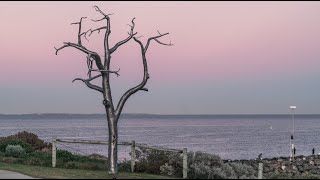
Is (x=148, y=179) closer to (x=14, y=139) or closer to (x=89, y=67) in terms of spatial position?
(x=89, y=67)

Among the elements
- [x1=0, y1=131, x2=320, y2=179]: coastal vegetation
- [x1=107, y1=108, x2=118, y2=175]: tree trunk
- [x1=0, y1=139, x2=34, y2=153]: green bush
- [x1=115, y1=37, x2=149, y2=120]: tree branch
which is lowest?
[x1=0, y1=131, x2=320, y2=179]: coastal vegetation

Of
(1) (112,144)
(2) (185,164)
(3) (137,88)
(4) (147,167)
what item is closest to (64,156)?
(4) (147,167)

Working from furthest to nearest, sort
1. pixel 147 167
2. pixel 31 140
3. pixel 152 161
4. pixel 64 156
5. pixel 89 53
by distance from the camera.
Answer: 1. pixel 31 140
2. pixel 64 156
3. pixel 152 161
4. pixel 147 167
5. pixel 89 53

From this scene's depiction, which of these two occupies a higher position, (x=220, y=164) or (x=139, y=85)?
(x=139, y=85)

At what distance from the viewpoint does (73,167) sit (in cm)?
2203

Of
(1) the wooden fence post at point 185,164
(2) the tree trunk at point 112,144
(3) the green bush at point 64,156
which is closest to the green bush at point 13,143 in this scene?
(3) the green bush at point 64,156

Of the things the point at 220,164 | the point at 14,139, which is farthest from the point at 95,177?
the point at 14,139

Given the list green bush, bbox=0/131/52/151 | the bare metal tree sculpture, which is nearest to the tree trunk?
the bare metal tree sculpture

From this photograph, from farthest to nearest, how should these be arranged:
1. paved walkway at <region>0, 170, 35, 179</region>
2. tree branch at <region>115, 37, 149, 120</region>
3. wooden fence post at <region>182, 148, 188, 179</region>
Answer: tree branch at <region>115, 37, 149, 120</region>
wooden fence post at <region>182, 148, 188, 179</region>
paved walkway at <region>0, 170, 35, 179</region>

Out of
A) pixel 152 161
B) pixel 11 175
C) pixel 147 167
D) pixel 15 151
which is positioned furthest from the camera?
pixel 15 151

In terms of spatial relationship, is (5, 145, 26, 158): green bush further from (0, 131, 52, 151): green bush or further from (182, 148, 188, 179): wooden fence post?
(182, 148, 188, 179): wooden fence post

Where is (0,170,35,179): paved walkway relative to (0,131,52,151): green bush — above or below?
below

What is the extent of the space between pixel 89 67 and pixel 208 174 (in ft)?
18.4

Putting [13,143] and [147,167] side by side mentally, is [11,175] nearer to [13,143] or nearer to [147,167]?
[147,167]
